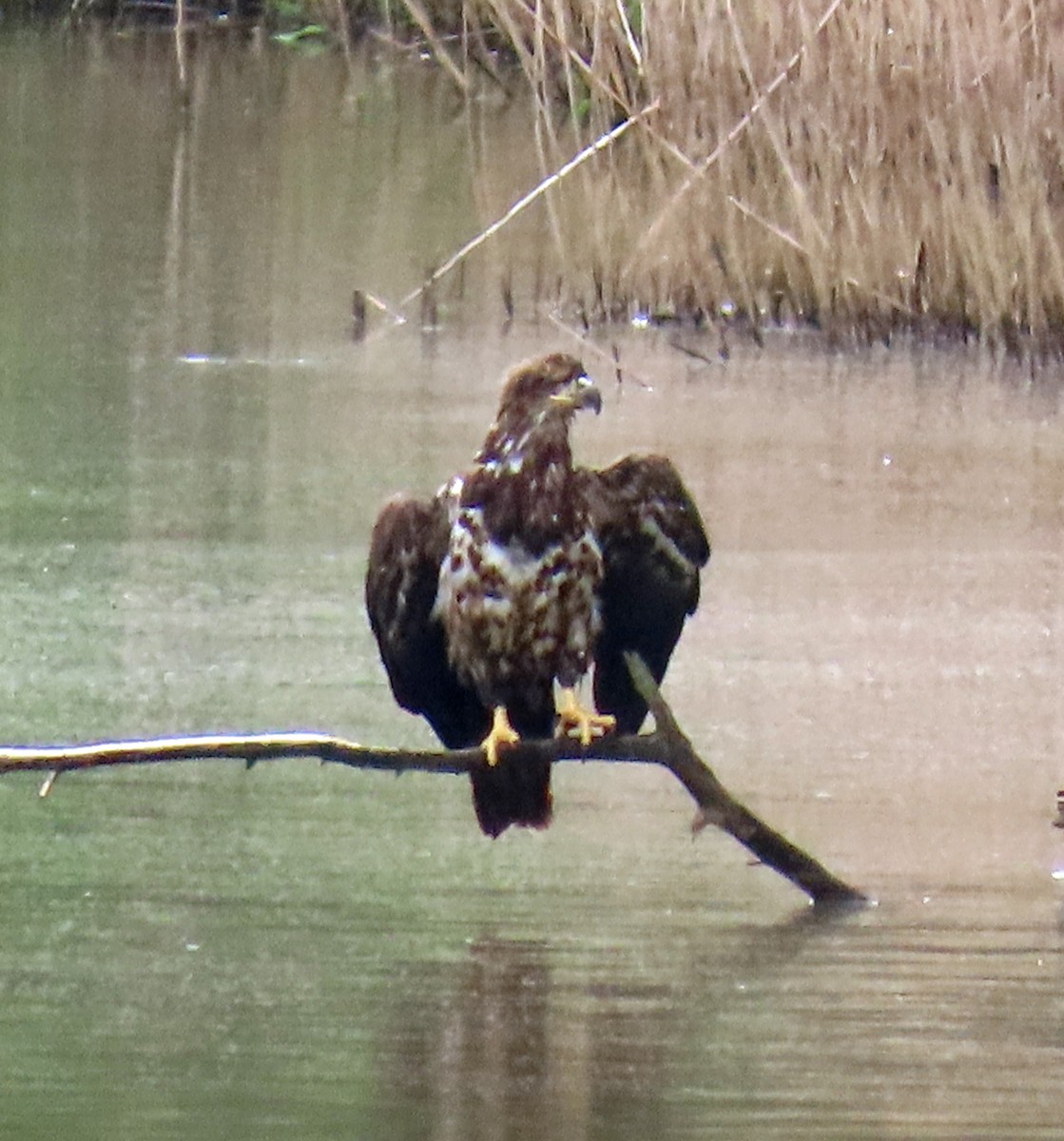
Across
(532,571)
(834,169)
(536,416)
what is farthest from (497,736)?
(834,169)

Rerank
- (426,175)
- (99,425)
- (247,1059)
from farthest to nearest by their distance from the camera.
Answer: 1. (426,175)
2. (99,425)
3. (247,1059)

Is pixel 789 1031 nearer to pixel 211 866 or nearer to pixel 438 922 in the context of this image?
pixel 438 922

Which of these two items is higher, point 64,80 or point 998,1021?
point 998,1021

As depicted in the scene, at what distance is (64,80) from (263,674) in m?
14.7

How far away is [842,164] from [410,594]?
5941 millimetres

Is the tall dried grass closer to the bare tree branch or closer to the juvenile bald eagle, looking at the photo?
the juvenile bald eagle

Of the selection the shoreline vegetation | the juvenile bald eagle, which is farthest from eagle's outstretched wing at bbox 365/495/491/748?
the shoreline vegetation

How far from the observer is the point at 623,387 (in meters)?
10.6

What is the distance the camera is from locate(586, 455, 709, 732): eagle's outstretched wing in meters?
5.28

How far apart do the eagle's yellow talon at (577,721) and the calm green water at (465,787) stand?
0.22 meters

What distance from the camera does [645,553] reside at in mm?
5320

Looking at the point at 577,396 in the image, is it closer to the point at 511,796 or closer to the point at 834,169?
the point at 511,796

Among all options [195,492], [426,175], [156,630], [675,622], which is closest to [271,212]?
[426,175]

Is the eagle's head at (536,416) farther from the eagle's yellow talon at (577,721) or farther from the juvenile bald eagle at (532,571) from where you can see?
the eagle's yellow talon at (577,721)
